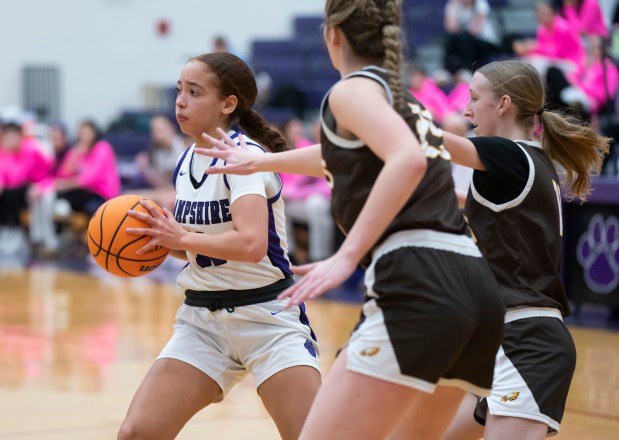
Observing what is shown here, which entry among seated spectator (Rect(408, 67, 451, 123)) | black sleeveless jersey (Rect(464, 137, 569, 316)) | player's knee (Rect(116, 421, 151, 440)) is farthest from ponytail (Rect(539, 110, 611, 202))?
seated spectator (Rect(408, 67, 451, 123))

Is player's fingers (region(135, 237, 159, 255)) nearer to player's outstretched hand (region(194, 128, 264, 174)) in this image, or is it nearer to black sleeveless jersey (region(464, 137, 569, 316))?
player's outstretched hand (region(194, 128, 264, 174))

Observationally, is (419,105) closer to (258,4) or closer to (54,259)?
(54,259)

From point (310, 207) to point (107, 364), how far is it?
520 cm

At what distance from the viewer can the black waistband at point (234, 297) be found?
11.9 feet

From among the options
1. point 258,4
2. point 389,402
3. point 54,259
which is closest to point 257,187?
point 389,402

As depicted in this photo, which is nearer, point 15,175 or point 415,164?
point 415,164

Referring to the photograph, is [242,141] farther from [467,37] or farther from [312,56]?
[312,56]

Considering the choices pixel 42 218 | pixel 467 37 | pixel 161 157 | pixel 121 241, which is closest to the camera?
pixel 121 241

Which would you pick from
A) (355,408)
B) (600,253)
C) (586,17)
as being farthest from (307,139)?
(355,408)

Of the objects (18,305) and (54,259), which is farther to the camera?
(54,259)

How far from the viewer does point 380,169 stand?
106 inches

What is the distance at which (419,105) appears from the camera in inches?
111

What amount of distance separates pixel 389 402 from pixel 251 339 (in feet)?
3.47

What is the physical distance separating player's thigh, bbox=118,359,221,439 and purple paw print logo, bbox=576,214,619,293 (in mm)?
5549
